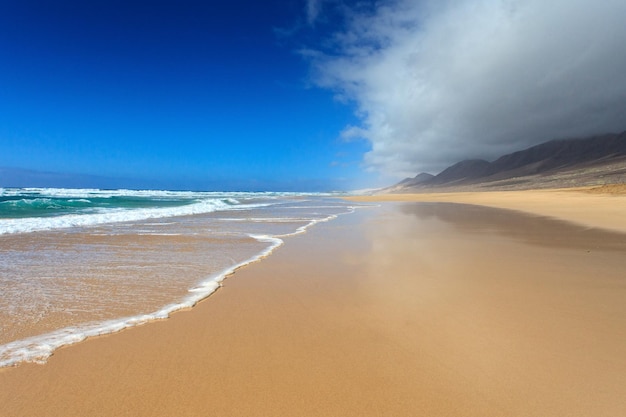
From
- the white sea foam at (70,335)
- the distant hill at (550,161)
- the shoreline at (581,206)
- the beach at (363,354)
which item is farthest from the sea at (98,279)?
the distant hill at (550,161)

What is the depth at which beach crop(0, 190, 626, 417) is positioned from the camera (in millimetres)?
2043

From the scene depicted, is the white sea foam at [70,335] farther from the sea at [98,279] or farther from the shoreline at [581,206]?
the shoreline at [581,206]

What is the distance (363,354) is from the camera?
8.69 ft

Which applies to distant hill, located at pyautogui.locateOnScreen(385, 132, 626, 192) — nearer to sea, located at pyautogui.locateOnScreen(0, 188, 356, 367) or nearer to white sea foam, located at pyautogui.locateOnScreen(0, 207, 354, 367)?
sea, located at pyautogui.locateOnScreen(0, 188, 356, 367)

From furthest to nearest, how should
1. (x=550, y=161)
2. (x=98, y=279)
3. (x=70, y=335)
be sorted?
(x=550, y=161) < (x=98, y=279) < (x=70, y=335)

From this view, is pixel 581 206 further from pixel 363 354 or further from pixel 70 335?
pixel 70 335

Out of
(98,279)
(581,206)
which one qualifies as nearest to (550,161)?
(581,206)

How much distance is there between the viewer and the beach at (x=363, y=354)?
204 centimetres

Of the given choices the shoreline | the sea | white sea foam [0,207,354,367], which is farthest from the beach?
the shoreline

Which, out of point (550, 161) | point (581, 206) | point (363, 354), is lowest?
point (363, 354)

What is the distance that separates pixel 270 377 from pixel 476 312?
2364 mm

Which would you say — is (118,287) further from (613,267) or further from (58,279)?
(613,267)

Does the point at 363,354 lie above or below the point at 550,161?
below

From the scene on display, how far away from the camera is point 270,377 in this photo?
2.32 m
